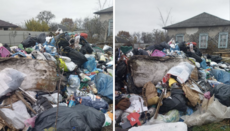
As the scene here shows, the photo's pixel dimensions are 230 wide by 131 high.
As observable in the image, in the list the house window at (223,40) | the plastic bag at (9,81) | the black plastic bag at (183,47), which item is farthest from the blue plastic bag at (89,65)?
the house window at (223,40)

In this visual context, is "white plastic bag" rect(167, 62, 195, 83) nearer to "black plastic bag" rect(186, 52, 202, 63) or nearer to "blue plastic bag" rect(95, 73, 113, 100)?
"blue plastic bag" rect(95, 73, 113, 100)

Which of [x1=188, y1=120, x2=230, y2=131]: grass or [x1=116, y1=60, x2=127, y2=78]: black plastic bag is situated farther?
[x1=116, y1=60, x2=127, y2=78]: black plastic bag

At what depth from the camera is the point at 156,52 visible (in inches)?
189

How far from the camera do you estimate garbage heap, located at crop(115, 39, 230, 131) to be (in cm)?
291

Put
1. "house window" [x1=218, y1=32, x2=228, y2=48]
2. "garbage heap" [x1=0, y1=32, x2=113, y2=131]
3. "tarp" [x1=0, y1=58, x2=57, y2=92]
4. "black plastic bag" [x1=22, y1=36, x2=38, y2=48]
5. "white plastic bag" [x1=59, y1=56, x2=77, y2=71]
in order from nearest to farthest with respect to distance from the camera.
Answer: "garbage heap" [x1=0, y1=32, x2=113, y2=131] < "tarp" [x1=0, y1=58, x2=57, y2=92] < "white plastic bag" [x1=59, y1=56, x2=77, y2=71] < "black plastic bag" [x1=22, y1=36, x2=38, y2=48] < "house window" [x1=218, y1=32, x2=228, y2=48]

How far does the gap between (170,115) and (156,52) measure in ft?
7.07

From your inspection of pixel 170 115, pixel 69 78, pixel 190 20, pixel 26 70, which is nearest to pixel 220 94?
pixel 170 115

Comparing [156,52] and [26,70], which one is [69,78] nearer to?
[26,70]

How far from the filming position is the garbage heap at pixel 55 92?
242 centimetres

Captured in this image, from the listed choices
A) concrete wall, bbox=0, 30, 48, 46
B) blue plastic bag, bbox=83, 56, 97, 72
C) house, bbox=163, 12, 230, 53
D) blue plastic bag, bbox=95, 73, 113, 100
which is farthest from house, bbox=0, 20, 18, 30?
blue plastic bag, bbox=95, 73, 113, 100

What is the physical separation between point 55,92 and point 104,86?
1.05 meters

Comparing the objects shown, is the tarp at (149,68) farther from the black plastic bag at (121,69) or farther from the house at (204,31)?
the house at (204,31)

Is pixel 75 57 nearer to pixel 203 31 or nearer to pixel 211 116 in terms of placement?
pixel 211 116

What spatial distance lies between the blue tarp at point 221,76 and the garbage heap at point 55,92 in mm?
2706
